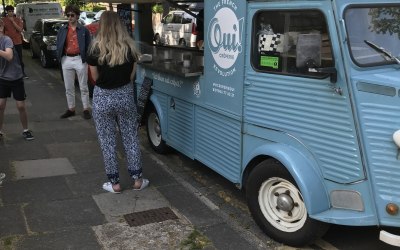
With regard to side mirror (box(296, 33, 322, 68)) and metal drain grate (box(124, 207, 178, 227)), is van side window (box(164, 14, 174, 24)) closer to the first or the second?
metal drain grate (box(124, 207, 178, 227))

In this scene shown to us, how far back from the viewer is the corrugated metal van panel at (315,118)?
3.30m

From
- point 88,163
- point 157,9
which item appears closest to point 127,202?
point 88,163

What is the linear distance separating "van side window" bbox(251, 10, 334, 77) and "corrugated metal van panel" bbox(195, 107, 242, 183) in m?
0.70

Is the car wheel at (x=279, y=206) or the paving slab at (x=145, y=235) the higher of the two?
the car wheel at (x=279, y=206)

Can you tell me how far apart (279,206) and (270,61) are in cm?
117

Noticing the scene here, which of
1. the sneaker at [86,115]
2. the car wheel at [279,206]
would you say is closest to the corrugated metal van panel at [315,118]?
the car wheel at [279,206]

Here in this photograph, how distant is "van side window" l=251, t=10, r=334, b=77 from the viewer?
11.2 ft

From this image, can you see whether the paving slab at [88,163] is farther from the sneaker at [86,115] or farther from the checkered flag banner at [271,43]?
the checkered flag banner at [271,43]

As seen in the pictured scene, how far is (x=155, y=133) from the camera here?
21.5 feet

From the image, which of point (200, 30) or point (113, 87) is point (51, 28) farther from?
point (113, 87)

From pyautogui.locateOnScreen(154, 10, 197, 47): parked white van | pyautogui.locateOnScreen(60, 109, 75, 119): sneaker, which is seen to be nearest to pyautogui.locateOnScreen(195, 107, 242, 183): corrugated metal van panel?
pyautogui.locateOnScreen(154, 10, 197, 47): parked white van

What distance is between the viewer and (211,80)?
4.70 metres

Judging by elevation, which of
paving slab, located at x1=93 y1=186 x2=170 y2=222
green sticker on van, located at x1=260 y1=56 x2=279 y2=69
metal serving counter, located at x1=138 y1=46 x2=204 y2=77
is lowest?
paving slab, located at x1=93 y1=186 x2=170 y2=222

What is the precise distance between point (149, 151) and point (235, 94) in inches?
102
